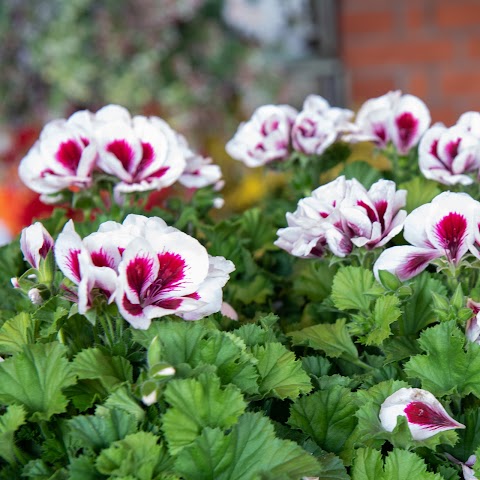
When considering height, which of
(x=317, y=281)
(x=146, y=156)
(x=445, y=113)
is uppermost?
(x=146, y=156)

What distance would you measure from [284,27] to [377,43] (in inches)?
15.1

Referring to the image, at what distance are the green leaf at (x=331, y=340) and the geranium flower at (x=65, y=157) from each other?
238 millimetres

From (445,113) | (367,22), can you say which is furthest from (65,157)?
(367,22)

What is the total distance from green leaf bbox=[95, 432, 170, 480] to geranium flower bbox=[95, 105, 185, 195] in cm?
31

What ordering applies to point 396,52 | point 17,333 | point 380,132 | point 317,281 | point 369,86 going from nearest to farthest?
1. point 17,333
2. point 317,281
3. point 380,132
4. point 396,52
5. point 369,86

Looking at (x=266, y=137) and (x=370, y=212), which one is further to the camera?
(x=266, y=137)

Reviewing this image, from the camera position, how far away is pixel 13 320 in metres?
0.57

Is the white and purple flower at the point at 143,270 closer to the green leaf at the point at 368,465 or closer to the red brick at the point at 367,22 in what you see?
the green leaf at the point at 368,465

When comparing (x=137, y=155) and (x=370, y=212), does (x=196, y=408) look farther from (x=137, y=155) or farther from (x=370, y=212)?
(x=137, y=155)

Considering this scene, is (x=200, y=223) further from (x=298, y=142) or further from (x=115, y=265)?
(x=115, y=265)

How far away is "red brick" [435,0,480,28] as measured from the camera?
2.46 meters

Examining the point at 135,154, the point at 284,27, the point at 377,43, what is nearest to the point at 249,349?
the point at 135,154

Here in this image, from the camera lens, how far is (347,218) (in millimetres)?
606

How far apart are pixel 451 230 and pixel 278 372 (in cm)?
15
